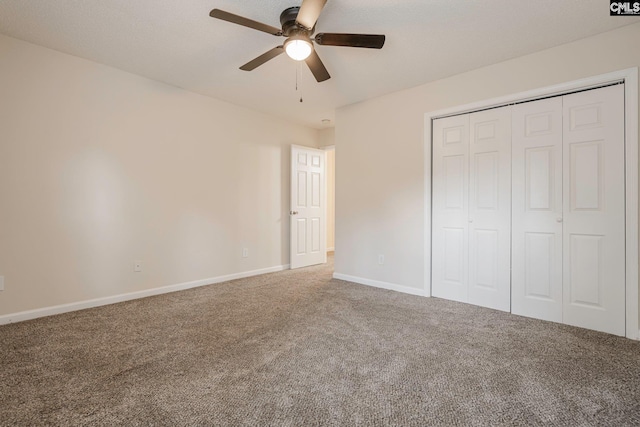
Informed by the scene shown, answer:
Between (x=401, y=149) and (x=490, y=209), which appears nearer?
(x=490, y=209)

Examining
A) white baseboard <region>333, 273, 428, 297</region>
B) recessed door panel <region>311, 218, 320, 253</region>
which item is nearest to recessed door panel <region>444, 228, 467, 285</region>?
white baseboard <region>333, 273, 428, 297</region>

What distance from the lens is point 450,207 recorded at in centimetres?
349

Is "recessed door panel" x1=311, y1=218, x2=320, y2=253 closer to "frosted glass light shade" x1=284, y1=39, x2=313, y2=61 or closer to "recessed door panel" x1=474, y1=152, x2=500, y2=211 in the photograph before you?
"recessed door panel" x1=474, y1=152, x2=500, y2=211

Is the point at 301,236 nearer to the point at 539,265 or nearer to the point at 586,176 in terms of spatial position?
the point at 539,265

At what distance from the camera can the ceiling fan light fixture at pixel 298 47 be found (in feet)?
7.35

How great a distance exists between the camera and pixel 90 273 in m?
3.18

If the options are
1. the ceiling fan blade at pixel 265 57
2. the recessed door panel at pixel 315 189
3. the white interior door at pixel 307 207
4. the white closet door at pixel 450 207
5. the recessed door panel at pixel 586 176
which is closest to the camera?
the ceiling fan blade at pixel 265 57

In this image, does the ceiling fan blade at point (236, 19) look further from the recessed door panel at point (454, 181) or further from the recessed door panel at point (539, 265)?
the recessed door panel at point (539, 265)

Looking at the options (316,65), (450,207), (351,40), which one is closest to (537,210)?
(450,207)

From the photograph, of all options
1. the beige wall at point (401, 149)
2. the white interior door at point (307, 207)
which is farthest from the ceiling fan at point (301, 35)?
the white interior door at point (307, 207)

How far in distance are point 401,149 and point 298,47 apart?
6.61 feet

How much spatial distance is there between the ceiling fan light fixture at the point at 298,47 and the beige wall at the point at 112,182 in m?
2.21

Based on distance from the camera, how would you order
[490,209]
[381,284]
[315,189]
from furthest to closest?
[315,189]
[381,284]
[490,209]

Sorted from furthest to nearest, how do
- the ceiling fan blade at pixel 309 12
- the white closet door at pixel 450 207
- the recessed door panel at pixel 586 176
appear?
the white closet door at pixel 450 207 → the recessed door panel at pixel 586 176 → the ceiling fan blade at pixel 309 12
